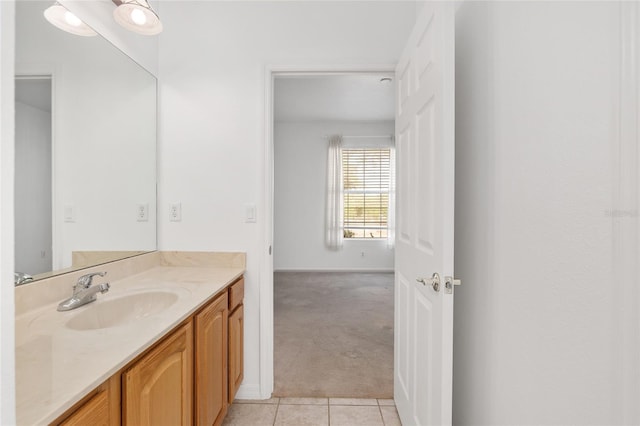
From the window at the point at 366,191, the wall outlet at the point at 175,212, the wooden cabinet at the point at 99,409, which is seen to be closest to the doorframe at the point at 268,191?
the wall outlet at the point at 175,212

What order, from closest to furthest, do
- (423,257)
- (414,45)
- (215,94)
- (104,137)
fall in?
(423,257)
(414,45)
(104,137)
(215,94)

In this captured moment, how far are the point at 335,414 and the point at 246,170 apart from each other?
1.59 meters

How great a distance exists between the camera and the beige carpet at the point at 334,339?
82.0 inches

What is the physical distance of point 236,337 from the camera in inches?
68.4

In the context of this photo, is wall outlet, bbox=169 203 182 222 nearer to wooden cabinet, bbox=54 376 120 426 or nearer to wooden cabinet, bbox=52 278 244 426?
wooden cabinet, bbox=52 278 244 426

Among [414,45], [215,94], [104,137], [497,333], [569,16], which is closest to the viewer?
[569,16]

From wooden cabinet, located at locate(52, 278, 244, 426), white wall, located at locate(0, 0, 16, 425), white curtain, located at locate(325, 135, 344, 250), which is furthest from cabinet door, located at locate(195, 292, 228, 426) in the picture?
white curtain, located at locate(325, 135, 344, 250)

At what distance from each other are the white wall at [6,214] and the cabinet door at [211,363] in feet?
2.82

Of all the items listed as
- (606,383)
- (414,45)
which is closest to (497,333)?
(606,383)

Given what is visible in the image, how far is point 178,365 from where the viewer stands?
1.10 meters

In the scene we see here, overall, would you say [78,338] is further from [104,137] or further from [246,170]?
[246,170]

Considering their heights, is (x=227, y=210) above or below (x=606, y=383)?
above

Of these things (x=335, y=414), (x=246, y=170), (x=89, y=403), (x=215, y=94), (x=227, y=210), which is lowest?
(x=335, y=414)

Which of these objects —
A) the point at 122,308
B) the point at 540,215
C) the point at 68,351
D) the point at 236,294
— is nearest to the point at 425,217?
the point at 540,215
